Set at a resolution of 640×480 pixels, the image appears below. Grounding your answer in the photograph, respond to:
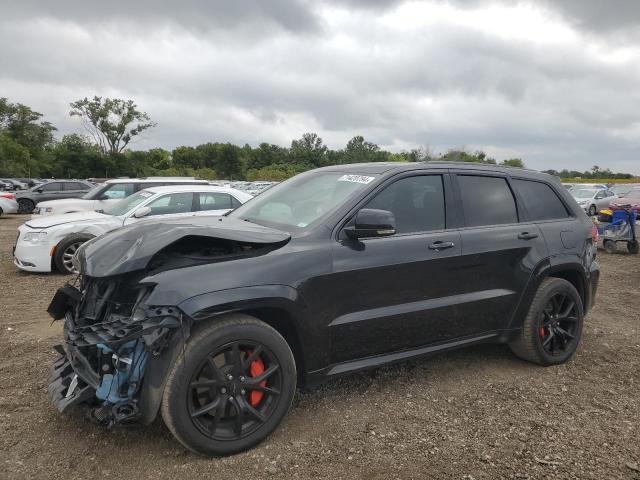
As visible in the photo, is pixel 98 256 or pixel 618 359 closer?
pixel 98 256

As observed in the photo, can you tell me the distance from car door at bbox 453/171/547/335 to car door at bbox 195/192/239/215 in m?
5.55

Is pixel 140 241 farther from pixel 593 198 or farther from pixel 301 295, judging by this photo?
pixel 593 198

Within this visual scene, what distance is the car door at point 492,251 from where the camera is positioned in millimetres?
3807

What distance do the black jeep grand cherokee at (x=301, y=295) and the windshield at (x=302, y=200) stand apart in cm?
2

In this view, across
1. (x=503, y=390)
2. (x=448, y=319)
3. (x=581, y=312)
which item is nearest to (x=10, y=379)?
(x=448, y=319)

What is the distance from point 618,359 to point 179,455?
3988mm

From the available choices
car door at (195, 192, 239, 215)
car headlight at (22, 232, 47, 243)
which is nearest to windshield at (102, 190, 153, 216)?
car door at (195, 192, 239, 215)

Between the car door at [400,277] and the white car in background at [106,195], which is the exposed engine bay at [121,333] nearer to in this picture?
the car door at [400,277]

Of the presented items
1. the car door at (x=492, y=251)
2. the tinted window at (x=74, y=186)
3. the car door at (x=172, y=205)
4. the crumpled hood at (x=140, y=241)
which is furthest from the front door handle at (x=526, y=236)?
the tinted window at (x=74, y=186)

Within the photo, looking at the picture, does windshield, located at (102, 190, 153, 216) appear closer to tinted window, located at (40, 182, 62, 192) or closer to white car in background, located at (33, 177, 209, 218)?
white car in background, located at (33, 177, 209, 218)

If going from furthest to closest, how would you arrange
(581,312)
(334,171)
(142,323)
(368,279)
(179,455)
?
(581,312), (334,171), (368,279), (179,455), (142,323)

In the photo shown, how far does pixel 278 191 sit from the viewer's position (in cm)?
423

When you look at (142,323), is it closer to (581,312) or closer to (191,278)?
(191,278)

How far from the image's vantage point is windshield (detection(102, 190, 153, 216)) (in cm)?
859
